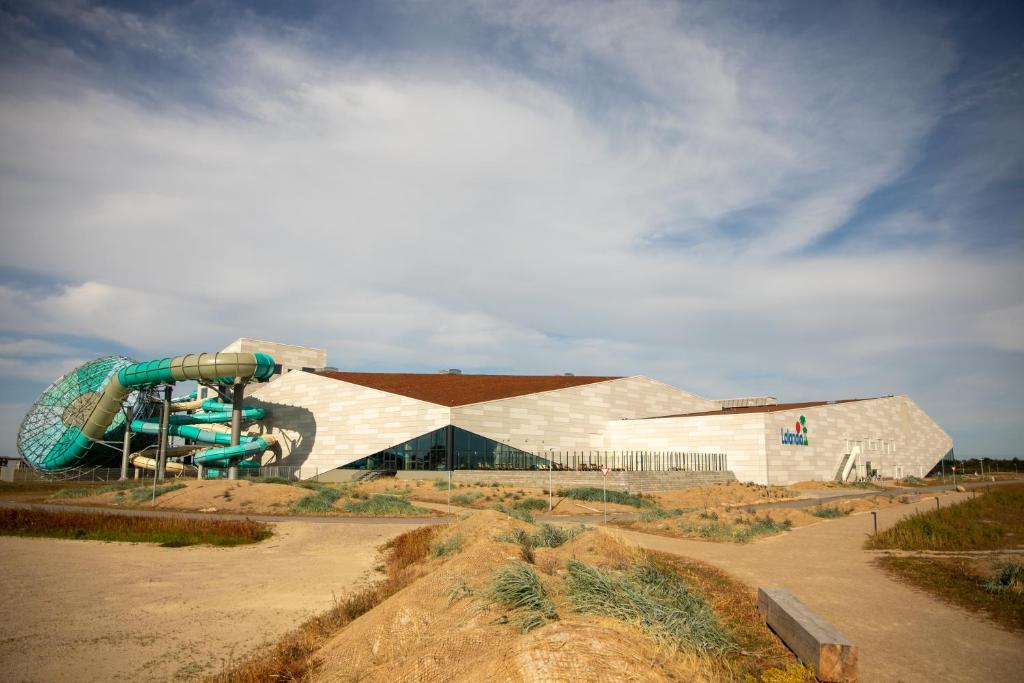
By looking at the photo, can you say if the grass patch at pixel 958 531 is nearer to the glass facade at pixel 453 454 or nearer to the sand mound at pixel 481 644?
the sand mound at pixel 481 644

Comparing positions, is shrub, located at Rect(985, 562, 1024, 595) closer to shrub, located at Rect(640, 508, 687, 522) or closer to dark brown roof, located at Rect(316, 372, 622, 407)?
shrub, located at Rect(640, 508, 687, 522)

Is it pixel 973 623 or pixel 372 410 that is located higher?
pixel 372 410

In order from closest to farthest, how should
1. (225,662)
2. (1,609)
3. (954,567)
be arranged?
(225,662), (1,609), (954,567)

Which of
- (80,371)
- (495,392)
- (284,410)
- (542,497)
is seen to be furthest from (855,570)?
(80,371)

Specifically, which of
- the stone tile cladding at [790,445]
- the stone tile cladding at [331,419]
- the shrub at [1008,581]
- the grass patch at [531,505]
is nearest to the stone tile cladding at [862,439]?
the stone tile cladding at [790,445]

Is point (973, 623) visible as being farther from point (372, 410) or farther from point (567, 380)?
point (567, 380)

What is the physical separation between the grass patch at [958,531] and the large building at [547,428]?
95.2 feet

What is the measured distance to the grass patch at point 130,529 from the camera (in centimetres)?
2067

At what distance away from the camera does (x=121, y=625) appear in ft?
35.7

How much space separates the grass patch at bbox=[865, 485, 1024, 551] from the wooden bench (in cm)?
1053

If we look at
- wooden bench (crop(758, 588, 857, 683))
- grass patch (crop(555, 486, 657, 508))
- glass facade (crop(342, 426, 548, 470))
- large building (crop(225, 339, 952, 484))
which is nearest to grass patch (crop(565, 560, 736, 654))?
wooden bench (crop(758, 588, 857, 683))

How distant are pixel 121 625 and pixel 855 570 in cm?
1559

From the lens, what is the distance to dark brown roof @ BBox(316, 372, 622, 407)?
58728mm

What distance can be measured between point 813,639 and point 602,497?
32742mm
